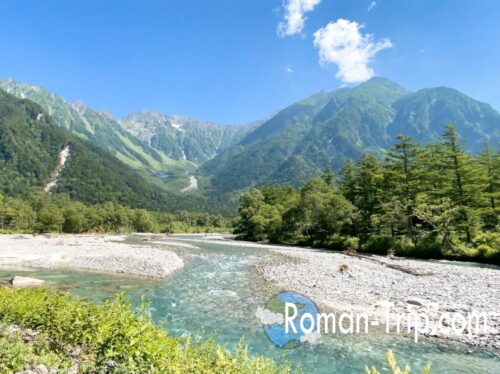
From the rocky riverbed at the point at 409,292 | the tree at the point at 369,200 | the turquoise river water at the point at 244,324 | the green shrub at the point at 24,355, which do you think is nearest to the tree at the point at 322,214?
the tree at the point at 369,200

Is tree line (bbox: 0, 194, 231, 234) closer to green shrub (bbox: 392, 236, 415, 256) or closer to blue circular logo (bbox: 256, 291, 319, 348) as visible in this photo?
green shrub (bbox: 392, 236, 415, 256)

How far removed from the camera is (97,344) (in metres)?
6.96

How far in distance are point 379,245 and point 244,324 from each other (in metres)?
40.8

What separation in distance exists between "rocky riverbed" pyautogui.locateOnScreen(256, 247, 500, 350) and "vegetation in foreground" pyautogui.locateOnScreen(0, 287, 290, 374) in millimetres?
11872

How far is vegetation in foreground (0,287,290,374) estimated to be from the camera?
21.2 feet

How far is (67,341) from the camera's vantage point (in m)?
8.40

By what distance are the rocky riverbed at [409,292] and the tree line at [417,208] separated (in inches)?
575

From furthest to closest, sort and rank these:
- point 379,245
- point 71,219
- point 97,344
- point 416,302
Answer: point 71,219, point 379,245, point 416,302, point 97,344

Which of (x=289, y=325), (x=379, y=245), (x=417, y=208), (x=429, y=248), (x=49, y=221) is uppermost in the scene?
(x=417, y=208)

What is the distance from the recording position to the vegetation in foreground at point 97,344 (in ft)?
21.2

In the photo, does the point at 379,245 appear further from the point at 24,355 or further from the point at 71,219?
the point at 71,219

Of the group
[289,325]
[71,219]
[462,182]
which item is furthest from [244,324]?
[71,219]

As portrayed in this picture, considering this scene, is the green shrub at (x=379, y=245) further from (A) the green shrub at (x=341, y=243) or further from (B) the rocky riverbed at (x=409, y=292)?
(B) the rocky riverbed at (x=409, y=292)

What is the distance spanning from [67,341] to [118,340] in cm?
265
